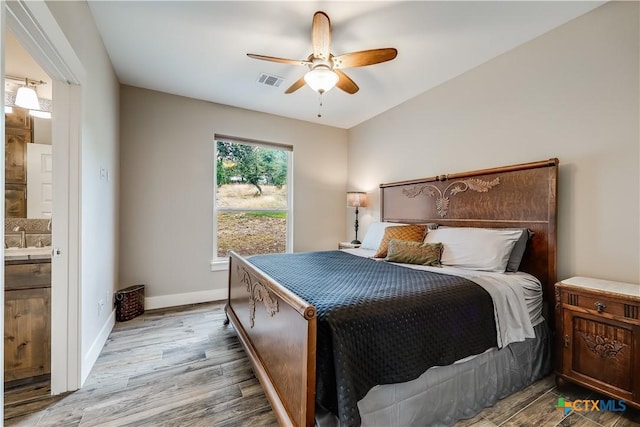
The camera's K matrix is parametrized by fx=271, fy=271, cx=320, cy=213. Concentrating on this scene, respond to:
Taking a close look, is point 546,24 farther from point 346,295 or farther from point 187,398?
point 187,398

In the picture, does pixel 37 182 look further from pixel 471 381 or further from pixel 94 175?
pixel 471 381

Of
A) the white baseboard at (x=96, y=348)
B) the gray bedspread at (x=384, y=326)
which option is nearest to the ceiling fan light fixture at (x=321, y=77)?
the gray bedspread at (x=384, y=326)

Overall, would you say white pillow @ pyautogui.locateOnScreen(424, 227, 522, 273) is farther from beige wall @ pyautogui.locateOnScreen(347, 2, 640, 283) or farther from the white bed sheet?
beige wall @ pyautogui.locateOnScreen(347, 2, 640, 283)

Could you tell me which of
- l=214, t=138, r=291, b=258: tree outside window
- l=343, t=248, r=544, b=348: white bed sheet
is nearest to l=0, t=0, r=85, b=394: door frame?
l=214, t=138, r=291, b=258: tree outside window

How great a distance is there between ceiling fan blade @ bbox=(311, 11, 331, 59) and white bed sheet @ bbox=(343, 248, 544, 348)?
1.94m

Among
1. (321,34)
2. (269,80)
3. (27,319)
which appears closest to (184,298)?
(27,319)

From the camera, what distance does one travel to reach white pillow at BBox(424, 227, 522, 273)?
2.18 metres

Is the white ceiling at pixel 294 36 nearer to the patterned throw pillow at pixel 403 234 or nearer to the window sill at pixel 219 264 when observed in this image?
the patterned throw pillow at pixel 403 234

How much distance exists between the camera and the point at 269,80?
3.05 meters

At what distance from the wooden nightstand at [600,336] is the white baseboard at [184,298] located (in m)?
3.54

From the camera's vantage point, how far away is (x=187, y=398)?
176 cm

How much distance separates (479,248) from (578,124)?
1209mm

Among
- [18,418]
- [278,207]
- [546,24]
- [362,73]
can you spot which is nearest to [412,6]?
[362,73]

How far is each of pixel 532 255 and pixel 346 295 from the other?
1866 mm
